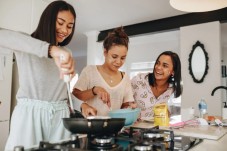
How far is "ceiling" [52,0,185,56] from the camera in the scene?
3389mm

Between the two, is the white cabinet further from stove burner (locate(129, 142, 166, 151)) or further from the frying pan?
stove burner (locate(129, 142, 166, 151))

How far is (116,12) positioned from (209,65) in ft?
5.78

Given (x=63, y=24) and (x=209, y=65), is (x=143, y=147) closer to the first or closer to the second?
(x=63, y=24)

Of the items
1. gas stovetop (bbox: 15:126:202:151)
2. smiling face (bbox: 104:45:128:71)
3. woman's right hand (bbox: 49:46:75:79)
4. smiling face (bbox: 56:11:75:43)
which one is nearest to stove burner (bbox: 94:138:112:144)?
gas stovetop (bbox: 15:126:202:151)

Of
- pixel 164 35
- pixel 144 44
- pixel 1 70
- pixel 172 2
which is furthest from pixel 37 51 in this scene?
pixel 144 44

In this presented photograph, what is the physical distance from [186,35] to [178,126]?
9.33ft

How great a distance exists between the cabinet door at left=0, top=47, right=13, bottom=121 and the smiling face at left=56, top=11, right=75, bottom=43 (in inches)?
73.2

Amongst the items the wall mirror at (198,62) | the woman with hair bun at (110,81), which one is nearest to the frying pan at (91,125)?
the woman with hair bun at (110,81)

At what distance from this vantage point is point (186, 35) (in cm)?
381

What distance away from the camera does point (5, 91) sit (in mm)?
2561

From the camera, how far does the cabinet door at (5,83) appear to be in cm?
252

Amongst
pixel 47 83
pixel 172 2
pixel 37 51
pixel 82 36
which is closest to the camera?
pixel 37 51

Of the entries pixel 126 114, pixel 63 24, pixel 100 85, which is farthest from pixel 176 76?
pixel 63 24

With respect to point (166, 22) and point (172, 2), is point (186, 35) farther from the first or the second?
point (172, 2)
